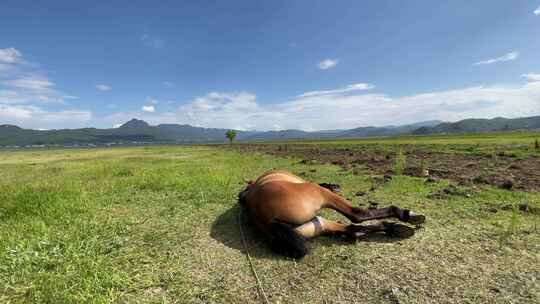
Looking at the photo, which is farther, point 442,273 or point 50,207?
point 50,207

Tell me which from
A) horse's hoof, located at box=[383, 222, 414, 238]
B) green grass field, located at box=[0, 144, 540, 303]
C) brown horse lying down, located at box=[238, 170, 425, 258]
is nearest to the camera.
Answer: green grass field, located at box=[0, 144, 540, 303]

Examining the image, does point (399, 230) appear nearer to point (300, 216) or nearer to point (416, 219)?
point (416, 219)

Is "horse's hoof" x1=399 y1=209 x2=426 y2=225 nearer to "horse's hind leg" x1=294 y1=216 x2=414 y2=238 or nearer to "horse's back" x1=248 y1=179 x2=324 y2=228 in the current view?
"horse's hind leg" x1=294 y1=216 x2=414 y2=238

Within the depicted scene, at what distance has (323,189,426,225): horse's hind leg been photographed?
455 centimetres

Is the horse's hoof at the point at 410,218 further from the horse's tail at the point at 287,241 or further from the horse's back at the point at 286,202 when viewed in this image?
the horse's tail at the point at 287,241

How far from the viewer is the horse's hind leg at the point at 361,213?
4.55 m

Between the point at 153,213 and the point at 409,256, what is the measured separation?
5.24 m

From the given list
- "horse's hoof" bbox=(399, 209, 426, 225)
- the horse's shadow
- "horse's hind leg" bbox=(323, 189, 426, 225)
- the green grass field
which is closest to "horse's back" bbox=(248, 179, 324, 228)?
"horse's hind leg" bbox=(323, 189, 426, 225)

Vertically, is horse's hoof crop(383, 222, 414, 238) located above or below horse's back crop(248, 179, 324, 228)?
below

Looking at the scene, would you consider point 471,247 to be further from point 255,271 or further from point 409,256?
point 255,271

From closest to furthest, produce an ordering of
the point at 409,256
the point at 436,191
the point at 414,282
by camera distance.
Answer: the point at 414,282 → the point at 409,256 → the point at 436,191

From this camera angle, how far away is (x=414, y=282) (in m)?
3.04

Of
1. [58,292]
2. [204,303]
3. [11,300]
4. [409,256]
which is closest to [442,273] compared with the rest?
[409,256]

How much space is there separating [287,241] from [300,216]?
445mm
